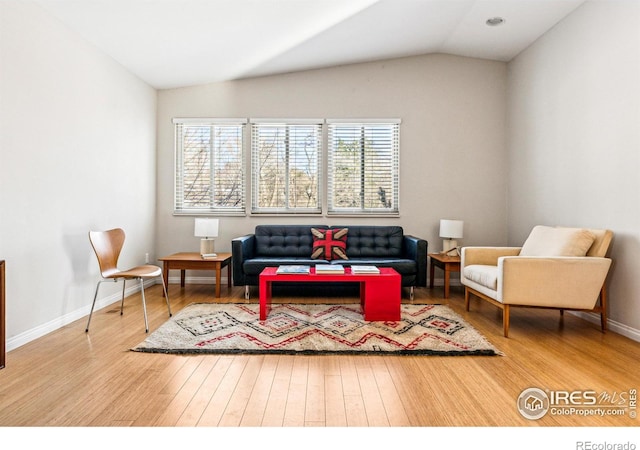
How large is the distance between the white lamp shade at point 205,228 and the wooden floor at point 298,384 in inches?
72.1

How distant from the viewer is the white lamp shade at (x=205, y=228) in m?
4.91

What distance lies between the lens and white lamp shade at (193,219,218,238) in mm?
4910

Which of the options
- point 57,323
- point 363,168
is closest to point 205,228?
point 57,323

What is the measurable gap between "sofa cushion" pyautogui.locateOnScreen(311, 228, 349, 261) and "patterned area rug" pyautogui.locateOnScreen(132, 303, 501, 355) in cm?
99

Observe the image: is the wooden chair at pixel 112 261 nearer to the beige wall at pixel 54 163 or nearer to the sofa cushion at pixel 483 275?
the beige wall at pixel 54 163

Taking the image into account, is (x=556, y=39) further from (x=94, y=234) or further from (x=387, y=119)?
(x=94, y=234)

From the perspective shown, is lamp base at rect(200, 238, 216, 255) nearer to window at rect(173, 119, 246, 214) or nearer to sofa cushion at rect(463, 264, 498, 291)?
window at rect(173, 119, 246, 214)

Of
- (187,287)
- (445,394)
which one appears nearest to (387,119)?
(187,287)

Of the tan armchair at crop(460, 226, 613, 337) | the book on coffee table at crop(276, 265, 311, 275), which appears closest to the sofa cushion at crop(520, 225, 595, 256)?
the tan armchair at crop(460, 226, 613, 337)

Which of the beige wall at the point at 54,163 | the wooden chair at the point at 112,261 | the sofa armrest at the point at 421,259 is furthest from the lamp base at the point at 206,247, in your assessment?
the sofa armrest at the point at 421,259

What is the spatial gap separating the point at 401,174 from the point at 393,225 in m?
0.73

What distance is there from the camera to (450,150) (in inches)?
215
